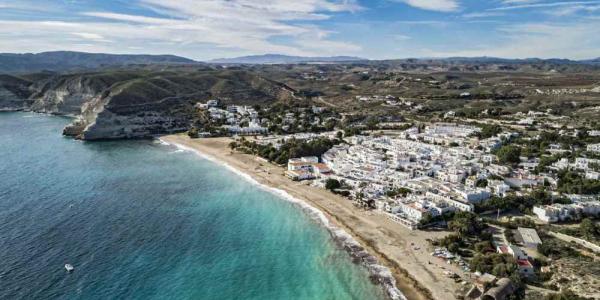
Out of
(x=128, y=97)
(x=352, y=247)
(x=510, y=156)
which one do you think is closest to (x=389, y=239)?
(x=352, y=247)

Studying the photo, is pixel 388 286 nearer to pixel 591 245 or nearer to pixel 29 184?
pixel 591 245

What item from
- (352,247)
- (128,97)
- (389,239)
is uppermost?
→ (128,97)

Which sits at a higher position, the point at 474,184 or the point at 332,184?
the point at 474,184

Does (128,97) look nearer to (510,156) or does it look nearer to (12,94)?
(12,94)

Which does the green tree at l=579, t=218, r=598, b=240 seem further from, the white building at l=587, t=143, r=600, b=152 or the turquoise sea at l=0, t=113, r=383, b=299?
the white building at l=587, t=143, r=600, b=152

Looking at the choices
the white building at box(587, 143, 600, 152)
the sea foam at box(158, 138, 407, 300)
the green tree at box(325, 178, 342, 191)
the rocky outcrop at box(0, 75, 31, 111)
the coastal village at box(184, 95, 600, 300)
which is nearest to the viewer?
the sea foam at box(158, 138, 407, 300)

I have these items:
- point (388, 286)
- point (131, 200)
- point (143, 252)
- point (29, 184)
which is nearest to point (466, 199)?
point (388, 286)

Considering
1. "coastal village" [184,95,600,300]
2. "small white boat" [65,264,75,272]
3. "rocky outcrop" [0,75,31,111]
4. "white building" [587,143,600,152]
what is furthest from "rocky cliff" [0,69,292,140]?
"white building" [587,143,600,152]
